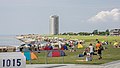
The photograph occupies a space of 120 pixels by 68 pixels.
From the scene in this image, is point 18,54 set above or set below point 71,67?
above

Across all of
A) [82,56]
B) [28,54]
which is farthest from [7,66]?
[82,56]

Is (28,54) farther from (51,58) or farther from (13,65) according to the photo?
(13,65)

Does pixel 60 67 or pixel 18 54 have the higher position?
pixel 18 54

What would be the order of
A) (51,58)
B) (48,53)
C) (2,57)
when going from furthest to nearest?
1. (51,58)
2. (48,53)
3. (2,57)

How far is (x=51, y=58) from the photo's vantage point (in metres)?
27.1

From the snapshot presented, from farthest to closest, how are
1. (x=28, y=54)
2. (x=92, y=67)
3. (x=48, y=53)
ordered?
(x=48, y=53) < (x=28, y=54) < (x=92, y=67)

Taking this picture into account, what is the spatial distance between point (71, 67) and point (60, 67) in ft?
2.06

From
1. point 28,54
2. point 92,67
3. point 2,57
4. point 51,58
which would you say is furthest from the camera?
point 51,58

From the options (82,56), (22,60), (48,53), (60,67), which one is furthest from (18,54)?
(82,56)

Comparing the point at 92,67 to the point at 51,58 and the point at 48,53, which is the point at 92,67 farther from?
the point at 51,58

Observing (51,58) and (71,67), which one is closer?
(71,67)

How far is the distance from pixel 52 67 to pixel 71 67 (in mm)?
1091

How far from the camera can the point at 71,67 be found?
63.5 ft

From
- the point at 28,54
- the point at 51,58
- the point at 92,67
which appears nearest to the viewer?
the point at 92,67
